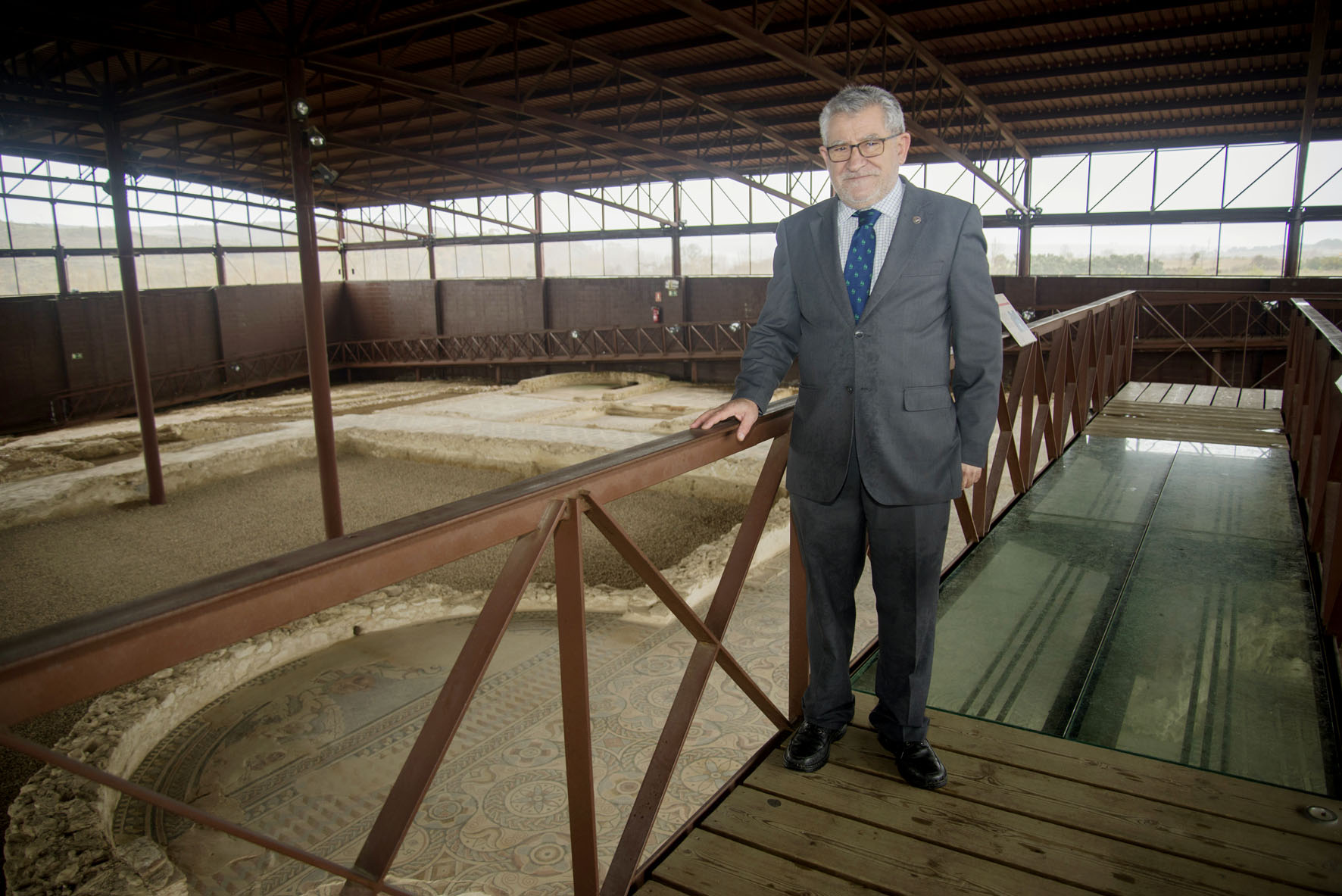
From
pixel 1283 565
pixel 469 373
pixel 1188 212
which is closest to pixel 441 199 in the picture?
pixel 469 373

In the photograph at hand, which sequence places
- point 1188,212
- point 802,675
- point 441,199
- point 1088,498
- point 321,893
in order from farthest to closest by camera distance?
point 441,199 → point 1188,212 → point 1088,498 → point 321,893 → point 802,675

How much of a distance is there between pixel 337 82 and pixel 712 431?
46.5 feet

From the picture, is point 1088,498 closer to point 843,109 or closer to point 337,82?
point 843,109

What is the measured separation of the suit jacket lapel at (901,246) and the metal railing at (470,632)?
0.50 meters

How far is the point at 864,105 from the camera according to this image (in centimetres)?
182

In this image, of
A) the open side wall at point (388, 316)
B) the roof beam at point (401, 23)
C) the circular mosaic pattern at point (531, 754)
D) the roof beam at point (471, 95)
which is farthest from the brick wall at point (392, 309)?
the circular mosaic pattern at point (531, 754)

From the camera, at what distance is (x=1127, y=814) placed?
1893 mm

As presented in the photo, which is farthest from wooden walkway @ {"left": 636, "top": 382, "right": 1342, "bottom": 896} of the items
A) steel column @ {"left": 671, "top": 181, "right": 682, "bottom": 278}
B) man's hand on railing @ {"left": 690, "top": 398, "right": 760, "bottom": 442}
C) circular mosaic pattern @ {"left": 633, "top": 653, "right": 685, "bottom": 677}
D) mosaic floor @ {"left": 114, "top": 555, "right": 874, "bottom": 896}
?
steel column @ {"left": 671, "top": 181, "right": 682, "bottom": 278}

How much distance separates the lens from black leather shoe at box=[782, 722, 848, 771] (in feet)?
6.90

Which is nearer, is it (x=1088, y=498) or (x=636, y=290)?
(x=1088, y=498)

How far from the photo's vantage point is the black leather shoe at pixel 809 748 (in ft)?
6.90

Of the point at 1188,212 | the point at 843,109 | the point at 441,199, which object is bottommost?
the point at 843,109

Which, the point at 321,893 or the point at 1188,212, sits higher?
the point at 1188,212

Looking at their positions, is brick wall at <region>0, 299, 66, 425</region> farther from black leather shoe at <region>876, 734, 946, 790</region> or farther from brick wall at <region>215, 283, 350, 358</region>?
black leather shoe at <region>876, 734, 946, 790</region>
